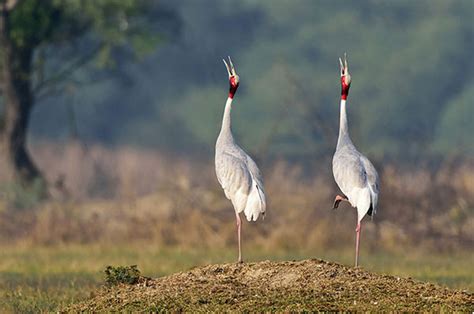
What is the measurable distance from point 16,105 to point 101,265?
1336 centimetres

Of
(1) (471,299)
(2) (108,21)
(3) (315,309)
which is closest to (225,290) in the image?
(3) (315,309)

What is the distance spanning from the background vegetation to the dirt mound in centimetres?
161

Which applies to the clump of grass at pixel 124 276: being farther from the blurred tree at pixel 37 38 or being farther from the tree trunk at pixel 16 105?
the tree trunk at pixel 16 105

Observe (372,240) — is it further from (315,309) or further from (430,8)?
(430,8)

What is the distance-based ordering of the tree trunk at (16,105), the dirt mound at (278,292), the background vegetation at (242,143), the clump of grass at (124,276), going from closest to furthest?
the dirt mound at (278,292) → the clump of grass at (124,276) → the background vegetation at (242,143) → the tree trunk at (16,105)

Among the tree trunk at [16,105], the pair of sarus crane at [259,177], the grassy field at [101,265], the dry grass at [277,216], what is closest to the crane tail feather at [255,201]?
the pair of sarus crane at [259,177]

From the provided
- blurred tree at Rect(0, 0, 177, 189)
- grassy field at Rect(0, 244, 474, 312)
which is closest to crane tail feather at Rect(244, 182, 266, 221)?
grassy field at Rect(0, 244, 474, 312)

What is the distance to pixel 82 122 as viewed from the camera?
63.4 metres

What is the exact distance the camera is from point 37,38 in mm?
35656

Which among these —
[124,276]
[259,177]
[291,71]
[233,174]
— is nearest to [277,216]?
[259,177]

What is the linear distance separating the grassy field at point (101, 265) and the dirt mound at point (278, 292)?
5.01 ft

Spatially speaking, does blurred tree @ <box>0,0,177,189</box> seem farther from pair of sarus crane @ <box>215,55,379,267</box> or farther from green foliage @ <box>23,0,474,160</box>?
green foliage @ <box>23,0,474,160</box>

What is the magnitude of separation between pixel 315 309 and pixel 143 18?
89.9 ft

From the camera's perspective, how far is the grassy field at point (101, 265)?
55.5ft
